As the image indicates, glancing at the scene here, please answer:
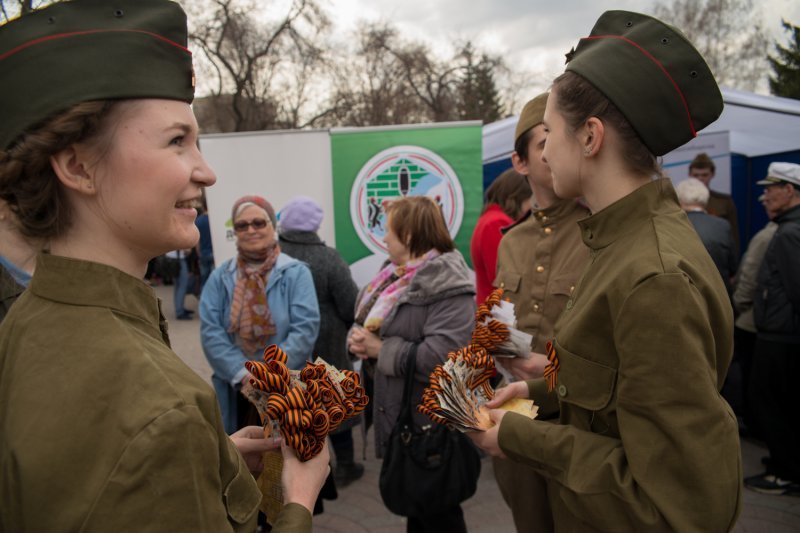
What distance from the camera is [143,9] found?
45.3 inches

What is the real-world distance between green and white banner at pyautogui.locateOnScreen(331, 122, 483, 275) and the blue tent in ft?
3.40

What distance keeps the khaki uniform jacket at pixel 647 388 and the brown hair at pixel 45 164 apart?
4.02 feet

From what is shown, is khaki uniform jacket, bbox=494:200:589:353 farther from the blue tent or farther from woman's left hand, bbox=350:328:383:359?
the blue tent

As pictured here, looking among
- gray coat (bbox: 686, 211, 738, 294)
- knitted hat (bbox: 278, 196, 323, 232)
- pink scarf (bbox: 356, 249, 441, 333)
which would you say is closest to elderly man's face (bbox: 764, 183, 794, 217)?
gray coat (bbox: 686, 211, 738, 294)

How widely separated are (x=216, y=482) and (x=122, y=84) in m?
0.74

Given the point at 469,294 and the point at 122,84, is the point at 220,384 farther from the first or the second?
the point at 122,84

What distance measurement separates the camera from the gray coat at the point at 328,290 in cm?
461

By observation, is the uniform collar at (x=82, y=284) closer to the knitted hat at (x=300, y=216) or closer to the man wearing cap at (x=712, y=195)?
the knitted hat at (x=300, y=216)

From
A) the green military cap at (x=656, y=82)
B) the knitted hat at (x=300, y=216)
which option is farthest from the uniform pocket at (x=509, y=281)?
the knitted hat at (x=300, y=216)

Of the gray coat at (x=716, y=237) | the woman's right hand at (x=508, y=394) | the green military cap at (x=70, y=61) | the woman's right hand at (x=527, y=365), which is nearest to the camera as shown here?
the green military cap at (x=70, y=61)

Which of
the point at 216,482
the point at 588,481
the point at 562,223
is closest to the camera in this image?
the point at 216,482

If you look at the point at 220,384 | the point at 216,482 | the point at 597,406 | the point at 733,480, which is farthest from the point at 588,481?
the point at 220,384

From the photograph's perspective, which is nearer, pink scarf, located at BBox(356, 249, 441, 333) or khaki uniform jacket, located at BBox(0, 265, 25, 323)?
khaki uniform jacket, located at BBox(0, 265, 25, 323)

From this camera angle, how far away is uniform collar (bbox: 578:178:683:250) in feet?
5.38
